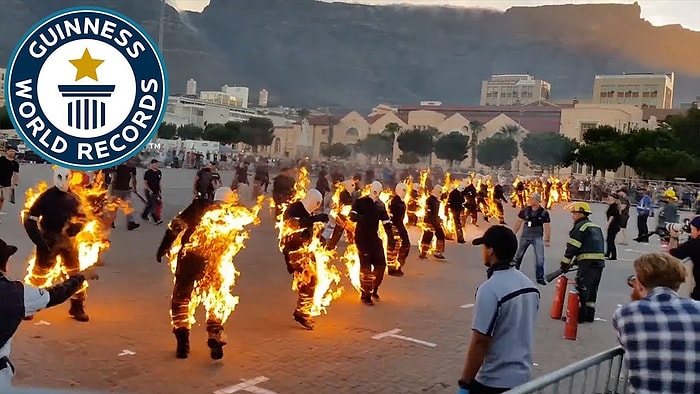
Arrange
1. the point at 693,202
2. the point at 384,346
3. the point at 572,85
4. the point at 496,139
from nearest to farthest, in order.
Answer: the point at 384,346, the point at 496,139, the point at 693,202, the point at 572,85

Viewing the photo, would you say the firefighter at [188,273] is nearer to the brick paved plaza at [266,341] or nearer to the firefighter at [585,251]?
the brick paved plaza at [266,341]

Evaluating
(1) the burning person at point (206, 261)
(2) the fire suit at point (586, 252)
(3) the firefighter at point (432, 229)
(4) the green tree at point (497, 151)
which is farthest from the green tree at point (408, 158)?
(1) the burning person at point (206, 261)

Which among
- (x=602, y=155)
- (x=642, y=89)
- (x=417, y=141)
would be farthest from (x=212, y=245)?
(x=642, y=89)

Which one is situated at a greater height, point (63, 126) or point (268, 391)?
point (63, 126)

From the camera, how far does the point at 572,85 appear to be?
3753cm

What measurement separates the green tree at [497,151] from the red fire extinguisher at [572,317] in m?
18.9

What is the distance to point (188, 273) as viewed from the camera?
17.4 feet

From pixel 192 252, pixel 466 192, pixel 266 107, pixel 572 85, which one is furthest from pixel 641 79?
pixel 192 252

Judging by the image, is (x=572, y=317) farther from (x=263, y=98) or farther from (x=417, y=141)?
(x=417, y=141)

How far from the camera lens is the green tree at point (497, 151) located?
26672mm

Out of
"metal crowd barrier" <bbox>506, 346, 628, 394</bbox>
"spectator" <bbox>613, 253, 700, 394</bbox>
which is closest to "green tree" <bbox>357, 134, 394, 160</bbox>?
"metal crowd barrier" <bbox>506, 346, 628, 394</bbox>

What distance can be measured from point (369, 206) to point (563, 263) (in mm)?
2441

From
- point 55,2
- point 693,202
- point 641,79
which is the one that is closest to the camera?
point 55,2

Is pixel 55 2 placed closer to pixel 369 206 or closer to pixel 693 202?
pixel 369 206
